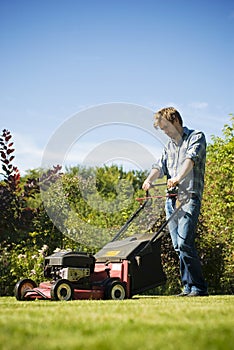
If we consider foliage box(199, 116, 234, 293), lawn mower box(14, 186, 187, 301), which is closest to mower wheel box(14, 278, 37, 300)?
lawn mower box(14, 186, 187, 301)

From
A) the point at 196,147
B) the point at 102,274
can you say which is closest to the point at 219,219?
the point at 196,147

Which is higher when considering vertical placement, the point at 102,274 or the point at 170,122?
the point at 170,122

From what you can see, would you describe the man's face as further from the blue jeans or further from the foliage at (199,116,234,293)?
the foliage at (199,116,234,293)

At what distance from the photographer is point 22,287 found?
16.6 feet

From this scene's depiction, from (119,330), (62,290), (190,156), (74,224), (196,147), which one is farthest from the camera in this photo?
(74,224)

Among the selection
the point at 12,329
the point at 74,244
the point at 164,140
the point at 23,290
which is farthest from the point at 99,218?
the point at 12,329

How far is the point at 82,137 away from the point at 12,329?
467 cm

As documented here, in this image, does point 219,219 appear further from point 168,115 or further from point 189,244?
point 168,115

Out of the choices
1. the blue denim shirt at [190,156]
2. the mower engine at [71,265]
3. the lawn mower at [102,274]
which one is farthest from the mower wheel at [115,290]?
the blue denim shirt at [190,156]

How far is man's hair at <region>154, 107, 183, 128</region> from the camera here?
5.56 meters

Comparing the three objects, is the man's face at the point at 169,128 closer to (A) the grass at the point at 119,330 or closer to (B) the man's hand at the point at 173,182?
(B) the man's hand at the point at 173,182

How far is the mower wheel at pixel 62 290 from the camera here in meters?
4.62

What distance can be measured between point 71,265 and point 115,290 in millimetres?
473

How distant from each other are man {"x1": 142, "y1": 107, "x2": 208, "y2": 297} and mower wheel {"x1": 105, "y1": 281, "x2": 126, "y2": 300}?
77 centimetres
